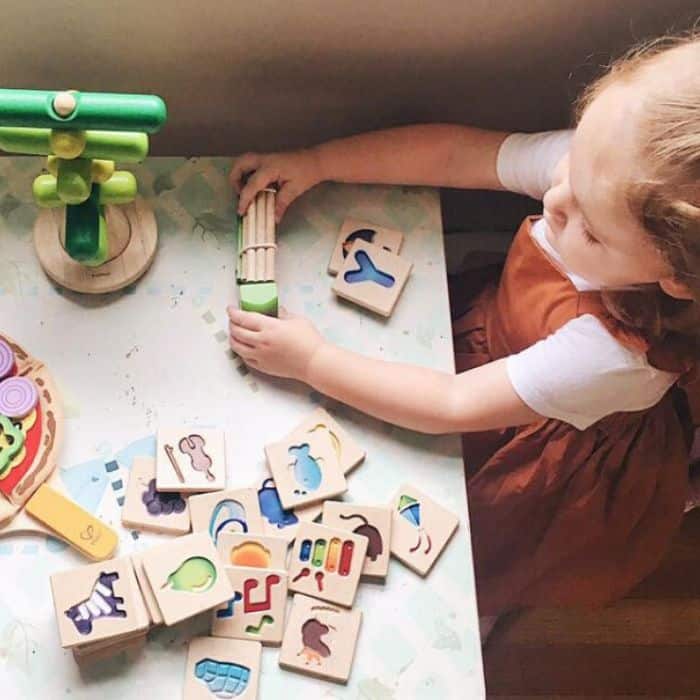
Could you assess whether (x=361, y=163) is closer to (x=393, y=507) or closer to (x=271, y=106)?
(x=271, y=106)

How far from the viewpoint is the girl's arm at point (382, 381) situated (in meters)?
0.75

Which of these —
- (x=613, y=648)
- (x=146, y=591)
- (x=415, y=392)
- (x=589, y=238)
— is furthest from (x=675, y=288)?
(x=613, y=648)

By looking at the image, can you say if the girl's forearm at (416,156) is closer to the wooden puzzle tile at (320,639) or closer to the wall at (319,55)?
the wall at (319,55)

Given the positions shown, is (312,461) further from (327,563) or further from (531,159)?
(531,159)

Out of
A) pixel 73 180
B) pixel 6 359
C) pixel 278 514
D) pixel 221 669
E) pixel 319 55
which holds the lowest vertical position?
pixel 221 669

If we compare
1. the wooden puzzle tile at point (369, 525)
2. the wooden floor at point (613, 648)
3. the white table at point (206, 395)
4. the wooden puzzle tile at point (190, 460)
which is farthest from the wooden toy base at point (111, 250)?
the wooden floor at point (613, 648)

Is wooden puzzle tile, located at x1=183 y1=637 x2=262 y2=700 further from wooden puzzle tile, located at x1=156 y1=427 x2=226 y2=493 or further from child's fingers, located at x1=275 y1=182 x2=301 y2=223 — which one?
child's fingers, located at x1=275 y1=182 x2=301 y2=223

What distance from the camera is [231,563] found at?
70 cm

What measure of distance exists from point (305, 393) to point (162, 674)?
230 millimetres

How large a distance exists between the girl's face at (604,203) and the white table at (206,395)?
136 millimetres

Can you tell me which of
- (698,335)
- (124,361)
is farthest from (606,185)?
(124,361)

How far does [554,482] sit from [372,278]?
26cm

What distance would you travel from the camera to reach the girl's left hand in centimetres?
76

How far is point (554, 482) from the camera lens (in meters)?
0.90
